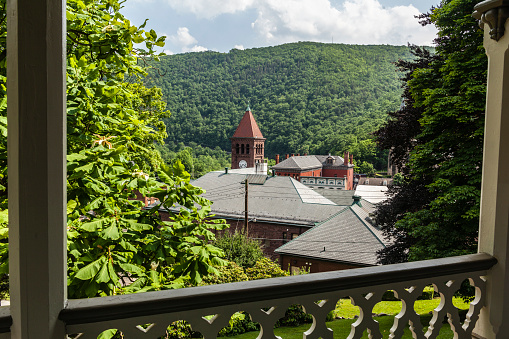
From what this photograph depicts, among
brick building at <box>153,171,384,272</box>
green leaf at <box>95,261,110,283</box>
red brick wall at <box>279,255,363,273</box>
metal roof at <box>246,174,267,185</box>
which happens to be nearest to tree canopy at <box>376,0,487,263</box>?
green leaf at <box>95,261,110,283</box>

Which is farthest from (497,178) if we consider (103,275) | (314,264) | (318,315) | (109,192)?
(314,264)

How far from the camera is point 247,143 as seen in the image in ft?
99.6

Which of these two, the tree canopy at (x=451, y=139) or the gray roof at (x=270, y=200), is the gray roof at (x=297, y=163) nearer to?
the gray roof at (x=270, y=200)

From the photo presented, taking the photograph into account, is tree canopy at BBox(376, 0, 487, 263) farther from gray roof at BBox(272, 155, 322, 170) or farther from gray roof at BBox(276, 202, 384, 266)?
gray roof at BBox(272, 155, 322, 170)

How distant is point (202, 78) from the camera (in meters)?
20.1

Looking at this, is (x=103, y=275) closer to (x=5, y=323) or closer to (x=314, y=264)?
(x=5, y=323)

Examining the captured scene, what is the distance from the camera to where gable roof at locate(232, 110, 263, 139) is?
27.1m

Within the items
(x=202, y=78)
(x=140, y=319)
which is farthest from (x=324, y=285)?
(x=202, y=78)

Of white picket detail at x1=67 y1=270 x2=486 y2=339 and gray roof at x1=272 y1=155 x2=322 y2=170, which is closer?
white picket detail at x1=67 y1=270 x2=486 y2=339

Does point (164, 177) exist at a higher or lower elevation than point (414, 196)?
higher

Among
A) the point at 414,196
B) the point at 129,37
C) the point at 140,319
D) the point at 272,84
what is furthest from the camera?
the point at 272,84

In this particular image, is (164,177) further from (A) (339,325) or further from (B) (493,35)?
(A) (339,325)

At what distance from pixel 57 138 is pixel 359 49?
2870 cm

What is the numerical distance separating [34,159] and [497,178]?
A: 1750mm
